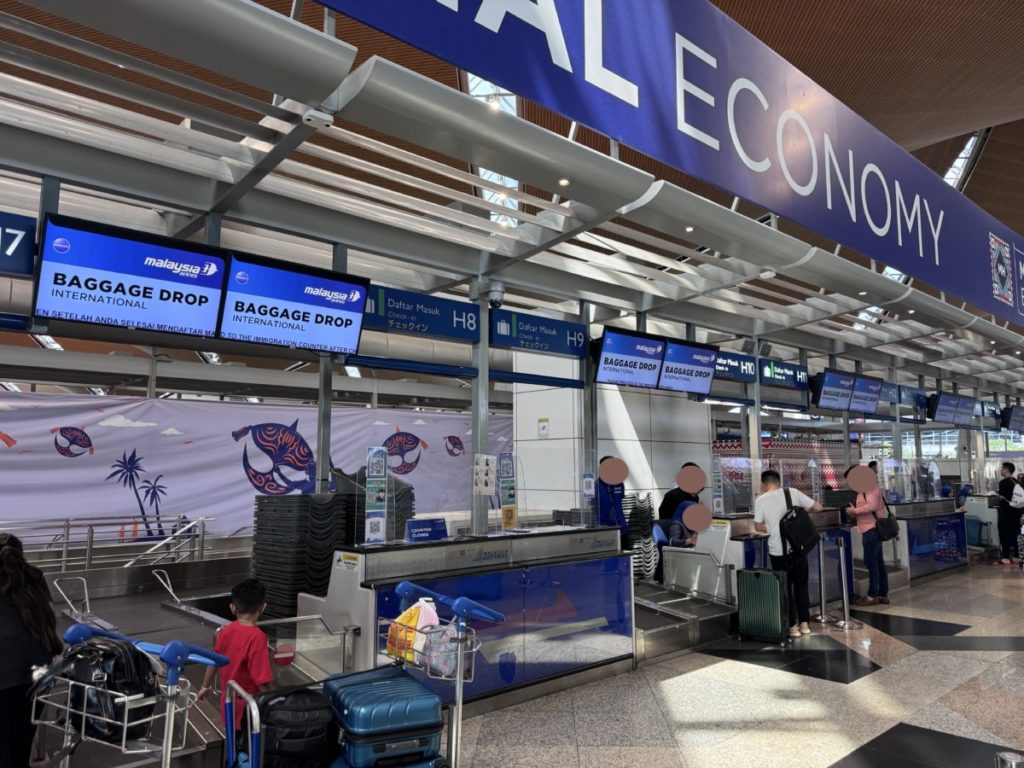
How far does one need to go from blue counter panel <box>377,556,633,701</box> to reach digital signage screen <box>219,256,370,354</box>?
2.02 meters

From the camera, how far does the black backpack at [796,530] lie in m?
7.45

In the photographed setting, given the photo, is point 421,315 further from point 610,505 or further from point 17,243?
point 610,505

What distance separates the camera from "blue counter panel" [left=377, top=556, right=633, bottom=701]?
505 centimetres

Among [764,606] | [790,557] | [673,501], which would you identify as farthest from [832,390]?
[764,606]

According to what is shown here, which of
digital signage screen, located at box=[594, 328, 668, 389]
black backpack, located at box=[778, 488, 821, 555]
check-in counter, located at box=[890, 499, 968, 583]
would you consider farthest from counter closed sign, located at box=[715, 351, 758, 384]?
check-in counter, located at box=[890, 499, 968, 583]

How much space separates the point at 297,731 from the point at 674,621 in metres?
5.06

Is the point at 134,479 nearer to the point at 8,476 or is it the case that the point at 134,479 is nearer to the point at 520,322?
the point at 8,476

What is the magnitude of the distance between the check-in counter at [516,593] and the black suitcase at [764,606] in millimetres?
1766

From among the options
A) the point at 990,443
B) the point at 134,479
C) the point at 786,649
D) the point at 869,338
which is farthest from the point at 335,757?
the point at 990,443

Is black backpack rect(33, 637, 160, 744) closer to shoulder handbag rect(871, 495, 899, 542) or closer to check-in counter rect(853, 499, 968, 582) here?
shoulder handbag rect(871, 495, 899, 542)

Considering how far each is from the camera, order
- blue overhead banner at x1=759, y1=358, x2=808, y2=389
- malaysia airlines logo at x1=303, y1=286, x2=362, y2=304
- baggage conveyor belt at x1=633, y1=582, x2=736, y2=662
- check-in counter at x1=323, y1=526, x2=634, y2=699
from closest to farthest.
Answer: check-in counter at x1=323, y1=526, x2=634, y2=699 < malaysia airlines logo at x1=303, y1=286, x2=362, y2=304 < baggage conveyor belt at x1=633, y1=582, x2=736, y2=662 < blue overhead banner at x1=759, y1=358, x2=808, y2=389

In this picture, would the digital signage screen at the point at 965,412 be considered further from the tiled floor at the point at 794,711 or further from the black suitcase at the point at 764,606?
the black suitcase at the point at 764,606

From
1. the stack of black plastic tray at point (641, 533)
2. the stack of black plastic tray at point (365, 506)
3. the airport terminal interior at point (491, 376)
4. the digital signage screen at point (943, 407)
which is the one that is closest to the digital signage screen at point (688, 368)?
the airport terminal interior at point (491, 376)

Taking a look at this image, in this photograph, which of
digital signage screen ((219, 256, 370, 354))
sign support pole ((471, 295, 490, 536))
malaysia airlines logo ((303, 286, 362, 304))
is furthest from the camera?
sign support pole ((471, 295, 490, 536))
